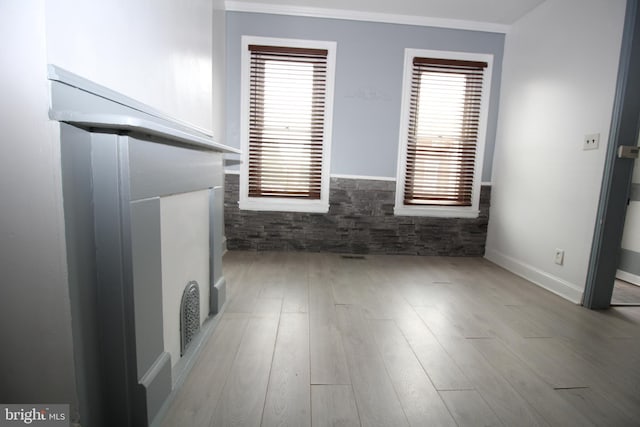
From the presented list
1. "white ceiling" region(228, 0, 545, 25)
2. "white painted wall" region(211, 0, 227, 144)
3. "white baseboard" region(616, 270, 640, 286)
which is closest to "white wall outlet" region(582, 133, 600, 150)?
"white ceiling" region(228, 0, 545, 25)

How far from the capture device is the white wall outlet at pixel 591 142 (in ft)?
6.94

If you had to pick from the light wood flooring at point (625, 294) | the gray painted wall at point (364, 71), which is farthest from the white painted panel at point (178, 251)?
the light wood flooring at point (625, 294)

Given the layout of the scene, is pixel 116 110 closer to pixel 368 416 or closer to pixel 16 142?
pixel 16 142

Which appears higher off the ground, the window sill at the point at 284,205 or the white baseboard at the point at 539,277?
the window sill at the point at 284,205

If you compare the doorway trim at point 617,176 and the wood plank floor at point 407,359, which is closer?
the wood plank floor at point 407,359

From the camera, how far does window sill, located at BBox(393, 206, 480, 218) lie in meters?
3.29

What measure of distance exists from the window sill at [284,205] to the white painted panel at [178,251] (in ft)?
5.28

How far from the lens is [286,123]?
Result: 310 centimetres

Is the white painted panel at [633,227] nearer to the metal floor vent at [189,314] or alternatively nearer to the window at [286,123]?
the window at [286,123]

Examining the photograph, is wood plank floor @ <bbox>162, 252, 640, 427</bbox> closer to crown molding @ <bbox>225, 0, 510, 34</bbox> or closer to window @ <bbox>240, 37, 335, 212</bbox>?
window @ <bbox>240, 37, 335, 212</bbox>

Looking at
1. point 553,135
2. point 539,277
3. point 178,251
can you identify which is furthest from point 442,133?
point 178,251

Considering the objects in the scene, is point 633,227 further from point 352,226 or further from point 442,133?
point 352,226

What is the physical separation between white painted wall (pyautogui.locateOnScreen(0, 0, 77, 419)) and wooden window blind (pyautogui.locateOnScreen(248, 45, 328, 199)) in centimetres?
251

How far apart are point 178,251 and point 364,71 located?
2.69m
